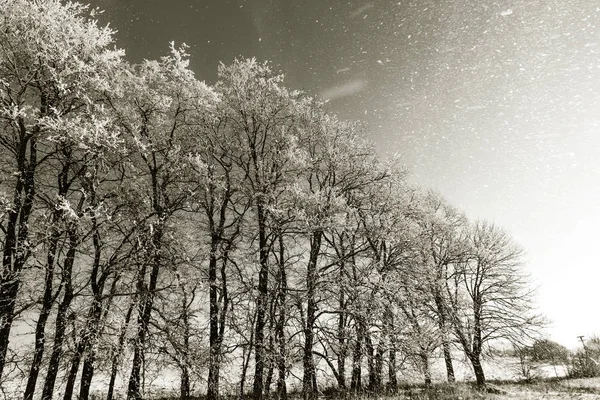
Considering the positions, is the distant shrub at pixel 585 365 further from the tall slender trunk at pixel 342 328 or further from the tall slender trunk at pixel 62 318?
the tall slender trunk at pixel 62 318

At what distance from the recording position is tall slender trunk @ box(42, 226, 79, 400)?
27.6ft

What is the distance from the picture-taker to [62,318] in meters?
9.06

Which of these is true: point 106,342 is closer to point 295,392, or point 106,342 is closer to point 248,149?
point 248,149

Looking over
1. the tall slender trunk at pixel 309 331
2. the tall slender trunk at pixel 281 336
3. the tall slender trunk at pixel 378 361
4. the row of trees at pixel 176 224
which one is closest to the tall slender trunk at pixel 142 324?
the row of trees at pixel 176 224

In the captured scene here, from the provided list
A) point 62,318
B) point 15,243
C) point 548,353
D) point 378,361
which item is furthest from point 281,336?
point 548,353

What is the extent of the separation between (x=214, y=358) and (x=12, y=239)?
6.36 m

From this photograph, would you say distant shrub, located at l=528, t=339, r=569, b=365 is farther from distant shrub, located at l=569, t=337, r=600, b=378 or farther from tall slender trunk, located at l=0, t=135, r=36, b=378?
tall slender trunk, located at l=0, t=135, r=36, b=378

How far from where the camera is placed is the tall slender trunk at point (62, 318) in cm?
842

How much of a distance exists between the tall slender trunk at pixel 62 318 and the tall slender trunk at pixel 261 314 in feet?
16.7

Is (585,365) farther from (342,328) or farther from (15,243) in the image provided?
(15,243)

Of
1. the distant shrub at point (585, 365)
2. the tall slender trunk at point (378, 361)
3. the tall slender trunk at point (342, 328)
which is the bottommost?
the distant shrub at point (585, 365)

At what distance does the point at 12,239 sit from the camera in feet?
27.5

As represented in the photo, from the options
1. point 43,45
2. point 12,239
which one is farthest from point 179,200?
point 43,45

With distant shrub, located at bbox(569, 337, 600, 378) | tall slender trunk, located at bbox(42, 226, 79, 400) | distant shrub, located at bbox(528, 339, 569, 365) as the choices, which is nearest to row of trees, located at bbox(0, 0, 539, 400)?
tall slender trunk, located at bbox(42, 226, 79, 400)
